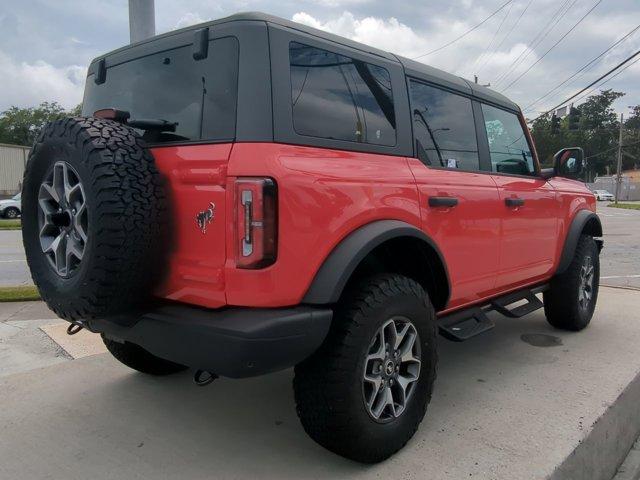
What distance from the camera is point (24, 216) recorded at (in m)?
2.54

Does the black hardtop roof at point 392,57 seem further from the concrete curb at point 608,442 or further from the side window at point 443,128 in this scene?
the concrete curb at point 608,442

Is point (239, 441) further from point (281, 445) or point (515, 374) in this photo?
point (515, 374)

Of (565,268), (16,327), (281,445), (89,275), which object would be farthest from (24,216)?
(565,268)

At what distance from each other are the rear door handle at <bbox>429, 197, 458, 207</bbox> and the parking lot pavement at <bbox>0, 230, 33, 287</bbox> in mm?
6929

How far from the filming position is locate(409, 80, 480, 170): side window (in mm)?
2984

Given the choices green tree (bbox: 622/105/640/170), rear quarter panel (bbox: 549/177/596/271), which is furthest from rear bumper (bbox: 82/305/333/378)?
green tree (bbox: 622/105/640/170)

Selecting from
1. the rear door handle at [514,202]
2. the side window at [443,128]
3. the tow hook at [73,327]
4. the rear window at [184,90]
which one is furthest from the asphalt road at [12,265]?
the rear door handle at [514,202]

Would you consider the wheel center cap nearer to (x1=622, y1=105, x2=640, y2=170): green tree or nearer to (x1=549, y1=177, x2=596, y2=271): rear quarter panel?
(x1=549, y1=177, x2=596, y2=271): rear quarter panel

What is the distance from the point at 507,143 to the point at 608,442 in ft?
7.09

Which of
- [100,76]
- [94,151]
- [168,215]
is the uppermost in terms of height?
[100,76]

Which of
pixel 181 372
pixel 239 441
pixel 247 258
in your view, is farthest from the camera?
pixel 181 372

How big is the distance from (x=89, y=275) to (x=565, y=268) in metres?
3.77

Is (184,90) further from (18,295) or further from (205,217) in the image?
(18,295)

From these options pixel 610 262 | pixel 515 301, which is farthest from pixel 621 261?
pixel 515 301
